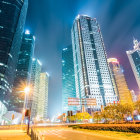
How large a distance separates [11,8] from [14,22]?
17.0m

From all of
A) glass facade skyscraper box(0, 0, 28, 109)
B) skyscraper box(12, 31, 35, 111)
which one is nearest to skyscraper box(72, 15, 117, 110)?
skyscraper box(12, 31, 35, 111)

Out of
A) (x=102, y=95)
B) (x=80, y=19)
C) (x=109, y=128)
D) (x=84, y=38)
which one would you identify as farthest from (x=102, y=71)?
(x=109, y=128)

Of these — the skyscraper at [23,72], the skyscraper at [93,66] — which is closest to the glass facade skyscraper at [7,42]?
the skyscraper at [23,72]

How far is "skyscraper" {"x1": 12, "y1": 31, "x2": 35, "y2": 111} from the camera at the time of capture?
153 metres

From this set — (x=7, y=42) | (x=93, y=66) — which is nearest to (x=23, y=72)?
(x=7, y=42)

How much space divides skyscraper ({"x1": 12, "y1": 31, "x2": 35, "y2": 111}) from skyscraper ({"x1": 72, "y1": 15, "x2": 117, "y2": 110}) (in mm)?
82101

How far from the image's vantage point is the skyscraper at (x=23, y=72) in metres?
153

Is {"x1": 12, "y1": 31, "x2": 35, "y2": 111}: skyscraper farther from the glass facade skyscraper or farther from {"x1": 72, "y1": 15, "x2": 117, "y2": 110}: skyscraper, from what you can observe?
{"x1": 72, "y1": 15, "x2": 117, "y2": 110}: skyscraper

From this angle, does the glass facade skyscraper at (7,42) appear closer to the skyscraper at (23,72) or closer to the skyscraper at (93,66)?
the skyscraper at (23,72)

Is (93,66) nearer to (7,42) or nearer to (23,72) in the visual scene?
(7,42)

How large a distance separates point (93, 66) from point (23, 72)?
103891 millimetres

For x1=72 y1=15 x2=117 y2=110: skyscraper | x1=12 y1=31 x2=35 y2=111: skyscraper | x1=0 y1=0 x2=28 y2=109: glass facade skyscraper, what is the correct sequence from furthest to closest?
x1=12 y1=31 x2=35 y2=111: skyscraper < x1=72 y1=15 x2=117 y2=110: skyscraper < x1=0 y1=0 x2=28 y2=109: glass facade skyscraper

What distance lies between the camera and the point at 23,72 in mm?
167875

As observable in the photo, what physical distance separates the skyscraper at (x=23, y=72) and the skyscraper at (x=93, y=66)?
82.1 metres
